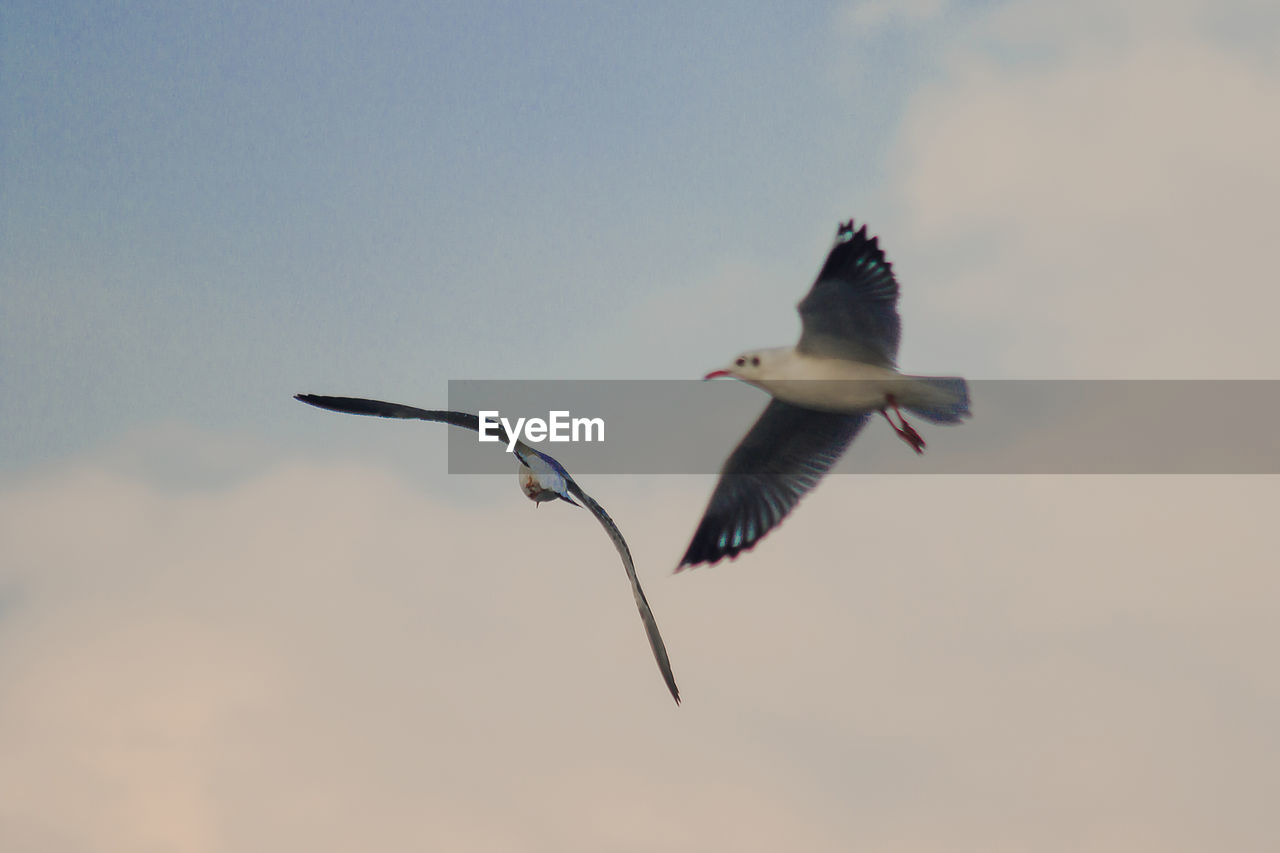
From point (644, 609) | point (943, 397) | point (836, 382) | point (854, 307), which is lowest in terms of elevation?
point (644, 609)

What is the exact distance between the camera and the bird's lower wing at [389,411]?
10352mm

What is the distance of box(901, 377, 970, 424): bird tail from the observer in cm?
963

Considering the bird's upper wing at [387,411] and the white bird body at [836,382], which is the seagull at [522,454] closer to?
the bird's upper wing at [387,411]

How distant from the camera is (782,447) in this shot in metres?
11.4

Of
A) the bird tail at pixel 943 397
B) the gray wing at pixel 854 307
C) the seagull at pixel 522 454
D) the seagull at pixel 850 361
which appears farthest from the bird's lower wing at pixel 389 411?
the bird tail at pixel 943 397

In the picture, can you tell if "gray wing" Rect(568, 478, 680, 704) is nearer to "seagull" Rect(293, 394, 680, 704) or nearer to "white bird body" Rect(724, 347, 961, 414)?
→ "seagull" Rect(293, 394, 680, 704)

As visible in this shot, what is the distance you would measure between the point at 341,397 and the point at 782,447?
400 cm

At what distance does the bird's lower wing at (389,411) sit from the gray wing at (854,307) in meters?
2.93

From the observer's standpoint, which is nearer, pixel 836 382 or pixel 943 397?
pixel 943 397

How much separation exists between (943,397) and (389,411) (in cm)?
458

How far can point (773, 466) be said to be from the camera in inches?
450

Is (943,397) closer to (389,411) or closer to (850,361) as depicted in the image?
(850,361)

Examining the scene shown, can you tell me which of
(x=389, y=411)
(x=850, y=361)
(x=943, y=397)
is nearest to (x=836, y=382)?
(x=850, y=361)

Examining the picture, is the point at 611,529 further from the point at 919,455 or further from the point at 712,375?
the point at 919,455
